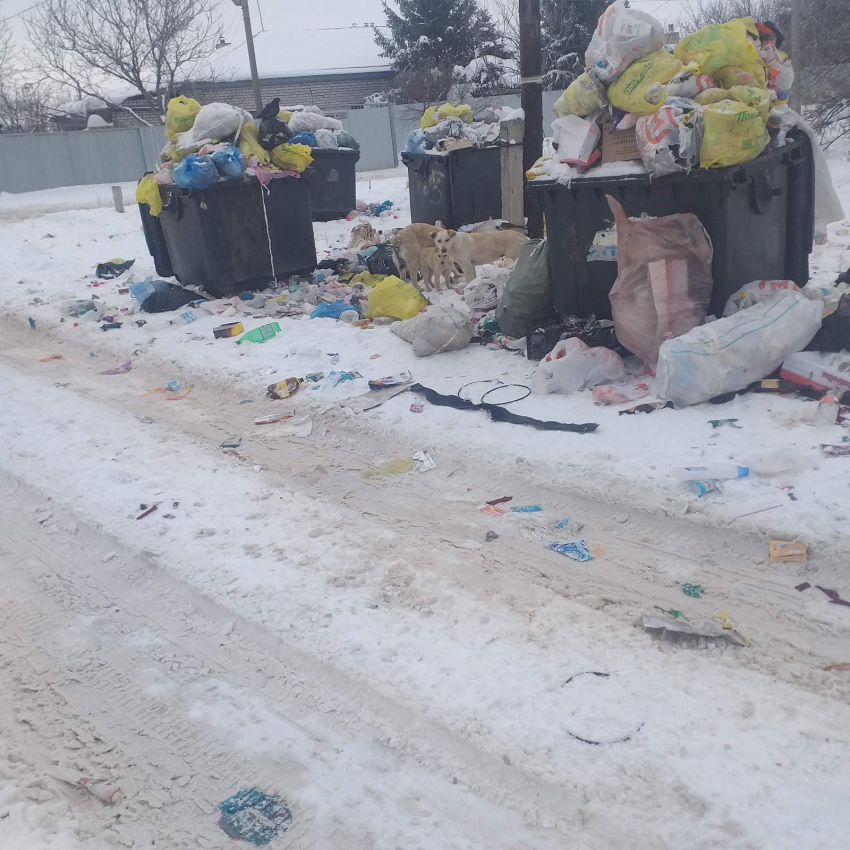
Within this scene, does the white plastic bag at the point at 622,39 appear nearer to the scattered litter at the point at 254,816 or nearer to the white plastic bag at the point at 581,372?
the white plastic bag at the point at 581,372

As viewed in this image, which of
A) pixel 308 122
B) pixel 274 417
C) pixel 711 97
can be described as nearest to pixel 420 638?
pixel 274 417

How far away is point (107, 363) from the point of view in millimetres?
6492

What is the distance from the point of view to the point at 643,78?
184 inches

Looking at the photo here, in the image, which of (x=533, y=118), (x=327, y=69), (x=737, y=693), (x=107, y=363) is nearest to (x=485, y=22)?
(x=327, y=69)

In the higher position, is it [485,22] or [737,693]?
[485,22]

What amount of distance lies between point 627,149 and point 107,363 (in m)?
4.48

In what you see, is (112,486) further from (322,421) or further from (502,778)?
(502,778)

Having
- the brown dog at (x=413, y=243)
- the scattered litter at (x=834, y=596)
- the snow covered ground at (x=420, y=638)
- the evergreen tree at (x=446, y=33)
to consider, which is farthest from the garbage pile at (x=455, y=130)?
the evergreen tree at (x=446, y=33)

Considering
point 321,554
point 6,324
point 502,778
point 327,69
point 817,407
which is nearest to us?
point 502,778

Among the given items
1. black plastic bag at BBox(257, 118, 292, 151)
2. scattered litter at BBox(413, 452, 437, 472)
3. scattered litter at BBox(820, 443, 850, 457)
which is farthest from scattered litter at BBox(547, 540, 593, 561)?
black plastic bag at BBox(257, 118, 292, 151)

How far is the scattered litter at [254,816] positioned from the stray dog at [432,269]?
5.93 metres

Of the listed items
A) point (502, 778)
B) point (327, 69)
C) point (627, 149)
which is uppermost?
point (327, 69)

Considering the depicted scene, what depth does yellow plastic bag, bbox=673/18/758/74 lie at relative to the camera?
15.1 ft

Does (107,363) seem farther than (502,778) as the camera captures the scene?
Yes
